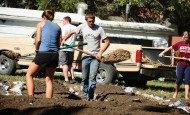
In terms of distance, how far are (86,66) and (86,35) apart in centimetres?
62

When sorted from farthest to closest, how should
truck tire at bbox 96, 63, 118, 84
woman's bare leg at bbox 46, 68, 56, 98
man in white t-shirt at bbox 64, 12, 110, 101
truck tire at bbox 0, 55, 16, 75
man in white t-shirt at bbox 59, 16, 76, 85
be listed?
truck tire at bbox 0, 55, 16, 75, truck tire at bbox 96, 63, 118, 84, man in white t-shirt at bbox 59, 16, 76, 85, man in white t-shirt at bbox 64, 12, 110, 101, woman's bare leg at bbox 46, 68, 56, 98

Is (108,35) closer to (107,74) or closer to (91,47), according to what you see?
(107,74)

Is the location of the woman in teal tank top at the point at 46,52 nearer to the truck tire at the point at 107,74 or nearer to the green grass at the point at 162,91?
the green grass at the point at 162,91

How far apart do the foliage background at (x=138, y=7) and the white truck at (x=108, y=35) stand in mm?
1166

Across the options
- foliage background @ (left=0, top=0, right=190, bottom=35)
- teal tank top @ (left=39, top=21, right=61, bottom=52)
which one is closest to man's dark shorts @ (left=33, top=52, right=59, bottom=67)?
teal tank top @ (left=39, top=21, right=61, bottom=52)

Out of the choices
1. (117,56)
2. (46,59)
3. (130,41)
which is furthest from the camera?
(130,41)

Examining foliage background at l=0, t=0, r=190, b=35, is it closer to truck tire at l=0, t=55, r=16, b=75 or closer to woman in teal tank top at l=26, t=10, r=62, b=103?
truck tire at l=0, t=55, r=16, b=75

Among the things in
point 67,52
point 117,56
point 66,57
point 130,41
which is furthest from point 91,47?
point 130,41

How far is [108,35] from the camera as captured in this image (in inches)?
899

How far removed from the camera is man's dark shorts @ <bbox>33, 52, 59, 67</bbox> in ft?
29.6

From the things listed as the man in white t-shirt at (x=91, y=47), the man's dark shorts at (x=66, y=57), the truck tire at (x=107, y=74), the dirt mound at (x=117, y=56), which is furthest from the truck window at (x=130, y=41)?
the man in white t-shirt at (x=91, y=47)

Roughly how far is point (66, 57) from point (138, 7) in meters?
14.5

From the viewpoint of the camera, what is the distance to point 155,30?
23.9 m

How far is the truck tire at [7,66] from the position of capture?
1634cm
